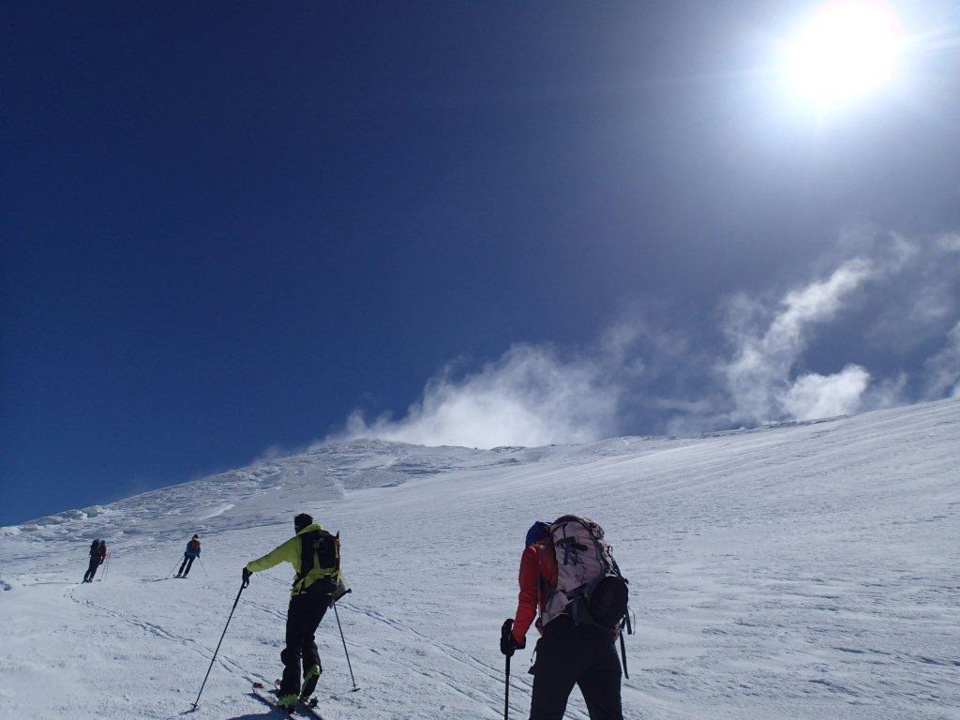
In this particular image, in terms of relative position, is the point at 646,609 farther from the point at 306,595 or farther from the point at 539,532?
the point at 539,532

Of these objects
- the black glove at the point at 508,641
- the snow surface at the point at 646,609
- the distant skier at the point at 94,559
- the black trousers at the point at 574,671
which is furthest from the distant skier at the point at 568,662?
the distant skier at the point at 94,559

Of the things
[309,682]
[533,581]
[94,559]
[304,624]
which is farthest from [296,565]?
[94,559]

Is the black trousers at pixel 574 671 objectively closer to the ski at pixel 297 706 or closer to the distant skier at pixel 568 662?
the distant skier at pixel 568 662

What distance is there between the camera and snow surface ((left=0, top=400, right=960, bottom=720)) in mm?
6000

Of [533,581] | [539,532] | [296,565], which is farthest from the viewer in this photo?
[296,565]

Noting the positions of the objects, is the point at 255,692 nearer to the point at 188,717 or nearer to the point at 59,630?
the point at 188,717

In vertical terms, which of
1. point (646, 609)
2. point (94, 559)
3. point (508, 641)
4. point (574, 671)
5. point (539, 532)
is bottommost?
point (646, 609)

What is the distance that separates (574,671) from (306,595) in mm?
3291

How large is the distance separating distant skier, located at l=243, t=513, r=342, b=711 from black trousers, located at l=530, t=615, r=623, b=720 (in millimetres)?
2813

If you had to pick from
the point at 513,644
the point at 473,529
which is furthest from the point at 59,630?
the point at 473,529

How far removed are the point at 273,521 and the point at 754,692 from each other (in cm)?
3471

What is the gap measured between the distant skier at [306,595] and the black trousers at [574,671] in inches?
111

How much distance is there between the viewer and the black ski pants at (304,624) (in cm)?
586

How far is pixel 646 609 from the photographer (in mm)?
9625
